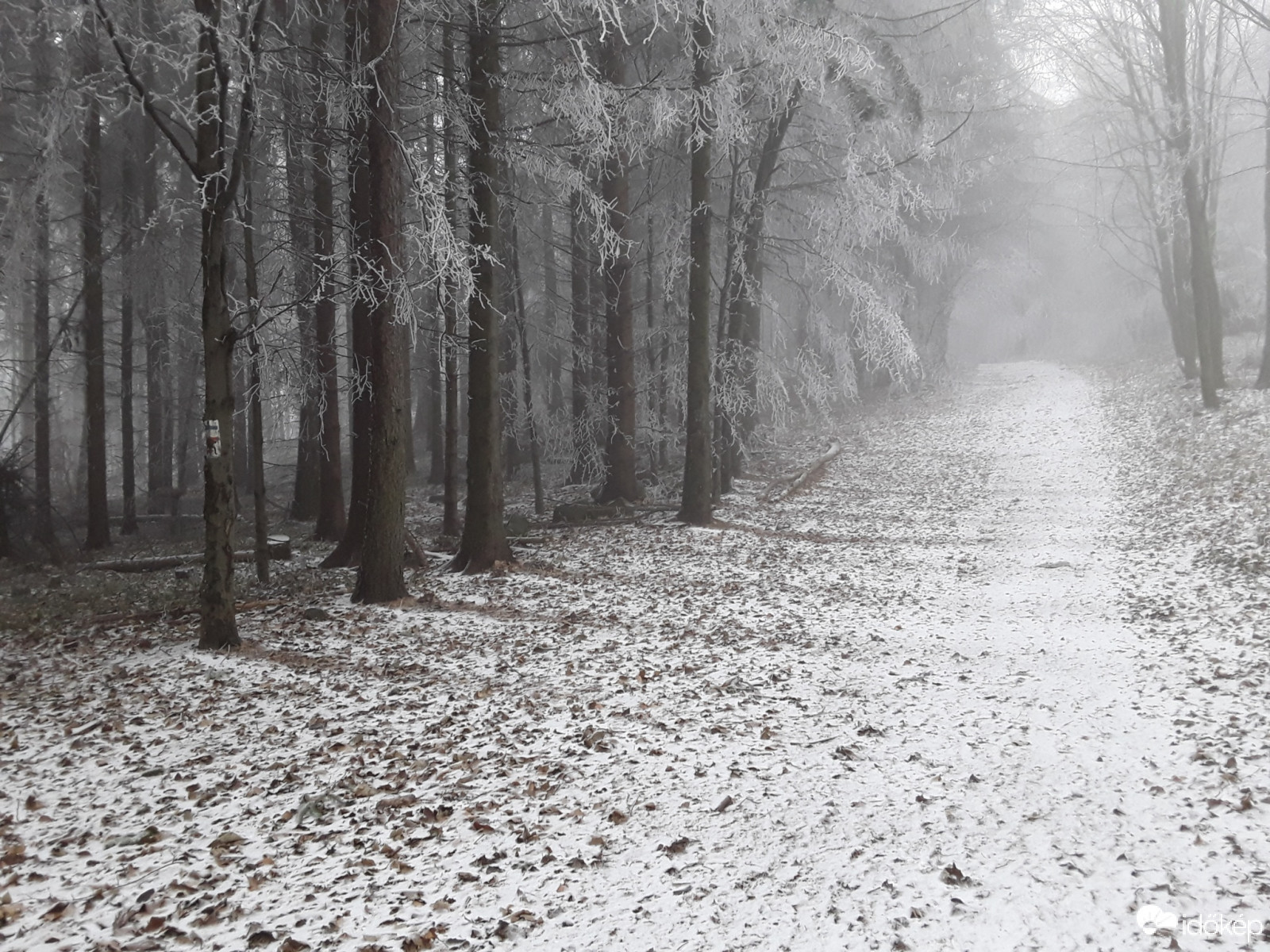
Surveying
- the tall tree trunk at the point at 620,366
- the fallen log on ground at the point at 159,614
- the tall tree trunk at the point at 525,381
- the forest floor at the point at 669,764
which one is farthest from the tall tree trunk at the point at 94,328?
the tall tree trunk at the point at 620,366

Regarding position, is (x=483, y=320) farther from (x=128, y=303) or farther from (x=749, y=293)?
(x=128, y=303)

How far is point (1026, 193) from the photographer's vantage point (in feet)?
97.0

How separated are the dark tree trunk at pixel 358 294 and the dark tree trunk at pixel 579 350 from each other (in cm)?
438

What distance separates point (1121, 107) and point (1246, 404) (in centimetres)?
1055

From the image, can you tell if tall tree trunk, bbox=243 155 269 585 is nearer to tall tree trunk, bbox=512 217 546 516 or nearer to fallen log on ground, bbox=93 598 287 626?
fallen log on ground, bbox=93 598 287 626

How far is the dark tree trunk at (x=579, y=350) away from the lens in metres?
14.8

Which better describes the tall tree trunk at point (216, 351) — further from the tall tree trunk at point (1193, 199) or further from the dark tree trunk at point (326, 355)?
the tall tree trunk at point (1193, 199)

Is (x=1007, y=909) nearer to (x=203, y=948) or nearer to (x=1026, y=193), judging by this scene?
(x=203, y=948)

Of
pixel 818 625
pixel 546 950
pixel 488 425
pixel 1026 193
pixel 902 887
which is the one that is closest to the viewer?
pixel 546 950

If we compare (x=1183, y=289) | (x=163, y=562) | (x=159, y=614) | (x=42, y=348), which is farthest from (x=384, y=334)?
(x=1183, y=289)

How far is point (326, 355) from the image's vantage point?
11.7 metres

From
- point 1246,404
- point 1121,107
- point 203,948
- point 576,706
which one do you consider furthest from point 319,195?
point 1121,107

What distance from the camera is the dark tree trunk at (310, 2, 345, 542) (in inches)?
397

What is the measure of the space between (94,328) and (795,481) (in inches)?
483
